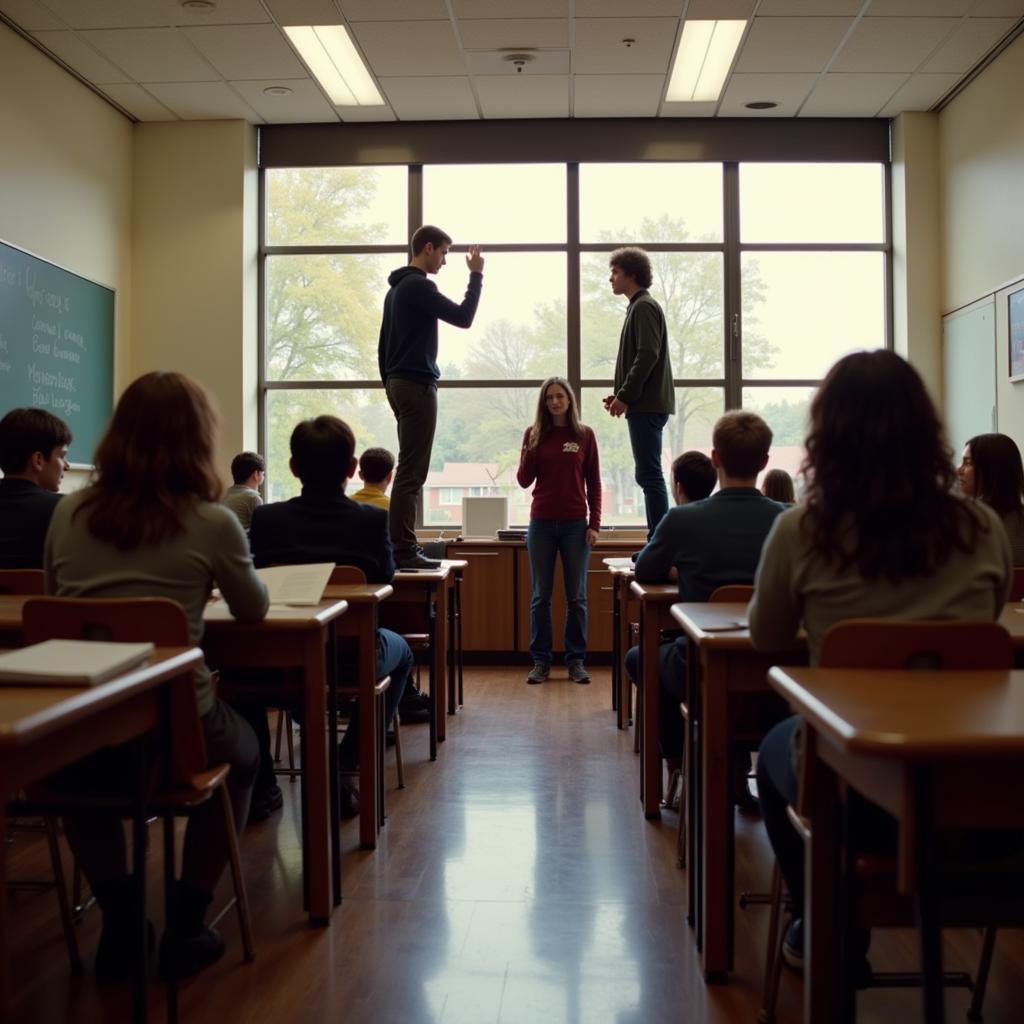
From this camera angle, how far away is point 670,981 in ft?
6.80

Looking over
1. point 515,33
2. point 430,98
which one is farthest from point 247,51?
point 515,33

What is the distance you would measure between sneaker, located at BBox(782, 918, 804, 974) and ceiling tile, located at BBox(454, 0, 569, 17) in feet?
14.5

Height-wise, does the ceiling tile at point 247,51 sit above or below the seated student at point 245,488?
above

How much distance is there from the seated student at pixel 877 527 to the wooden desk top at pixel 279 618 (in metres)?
0.98

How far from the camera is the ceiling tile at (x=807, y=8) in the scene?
5.00 m

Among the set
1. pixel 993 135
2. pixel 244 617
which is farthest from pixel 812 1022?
pixel 993 135

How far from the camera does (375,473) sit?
4469mm

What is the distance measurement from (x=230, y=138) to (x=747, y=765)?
5.24 m

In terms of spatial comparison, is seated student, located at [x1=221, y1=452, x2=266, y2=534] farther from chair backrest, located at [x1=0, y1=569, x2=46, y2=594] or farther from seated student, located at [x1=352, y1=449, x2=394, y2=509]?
chair backrest, located at [x1=0, y1=569, x2=46, y2=594]

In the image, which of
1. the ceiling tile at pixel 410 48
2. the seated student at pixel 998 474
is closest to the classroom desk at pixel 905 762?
the seated student at pixel 998 474

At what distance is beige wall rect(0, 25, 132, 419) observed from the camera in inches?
204

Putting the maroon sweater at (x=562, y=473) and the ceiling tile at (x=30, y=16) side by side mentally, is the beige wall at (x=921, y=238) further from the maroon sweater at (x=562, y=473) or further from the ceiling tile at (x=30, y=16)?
the ceiling tile at (x=30, y=16)

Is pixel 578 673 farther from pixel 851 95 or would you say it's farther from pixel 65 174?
pixel 65 174

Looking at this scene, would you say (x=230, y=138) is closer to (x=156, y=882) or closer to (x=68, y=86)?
(x=68, y=86)
